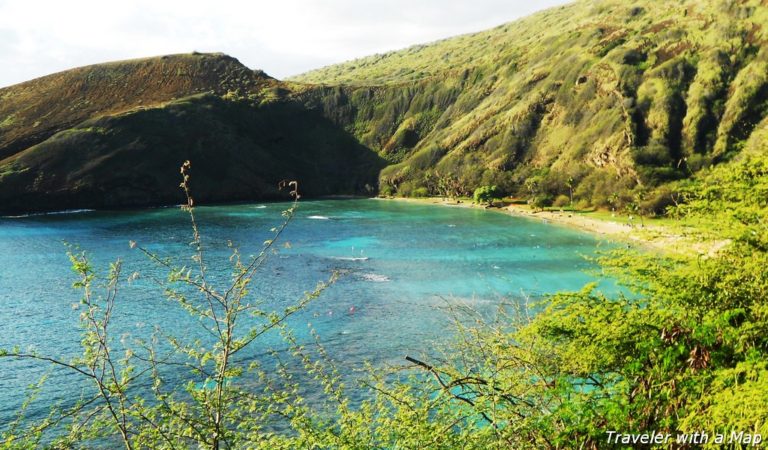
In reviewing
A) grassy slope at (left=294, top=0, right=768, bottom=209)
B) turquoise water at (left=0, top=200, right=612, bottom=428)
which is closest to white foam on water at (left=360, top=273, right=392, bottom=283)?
turquoise water at (left=0, top=200, right=612, bottom=428)

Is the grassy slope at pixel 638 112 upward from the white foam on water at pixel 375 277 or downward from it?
upward

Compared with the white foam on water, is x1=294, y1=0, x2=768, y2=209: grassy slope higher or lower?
higher

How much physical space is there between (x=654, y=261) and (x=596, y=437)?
8.37 metres

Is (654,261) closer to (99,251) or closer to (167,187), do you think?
(99,251)

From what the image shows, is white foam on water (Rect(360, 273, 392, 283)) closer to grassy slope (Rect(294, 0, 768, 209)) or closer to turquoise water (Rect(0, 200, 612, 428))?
turquoise water (Rect(0, 200, 612, 428))

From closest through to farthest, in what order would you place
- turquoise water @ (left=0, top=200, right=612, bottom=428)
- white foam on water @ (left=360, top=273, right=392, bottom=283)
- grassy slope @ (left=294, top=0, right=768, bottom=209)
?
turquoise water @ (left=0, top=200, right=612, bottom=428) → white foam on water @ (left=360, top=273, right=392, bottom=283) → grassy slope @ (left=294, top=0, right=768, bottom=209)

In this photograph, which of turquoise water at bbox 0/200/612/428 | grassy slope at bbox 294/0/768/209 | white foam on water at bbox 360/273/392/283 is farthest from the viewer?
grassy slope at bbox 294/0/768/209

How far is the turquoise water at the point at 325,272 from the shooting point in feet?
156

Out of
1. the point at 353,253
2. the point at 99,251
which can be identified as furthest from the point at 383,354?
the point at 99,251

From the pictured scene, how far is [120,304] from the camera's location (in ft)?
194

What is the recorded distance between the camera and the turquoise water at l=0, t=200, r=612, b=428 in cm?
4753

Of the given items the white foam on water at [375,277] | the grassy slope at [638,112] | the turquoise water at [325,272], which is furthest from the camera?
the grassy slope at [638,112]

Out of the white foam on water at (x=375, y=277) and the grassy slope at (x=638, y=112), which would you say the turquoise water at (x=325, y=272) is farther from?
the grassy slope at (x=638, y=112)

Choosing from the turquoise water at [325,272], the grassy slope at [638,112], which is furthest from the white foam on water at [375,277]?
the grassy slope at [638,112]
